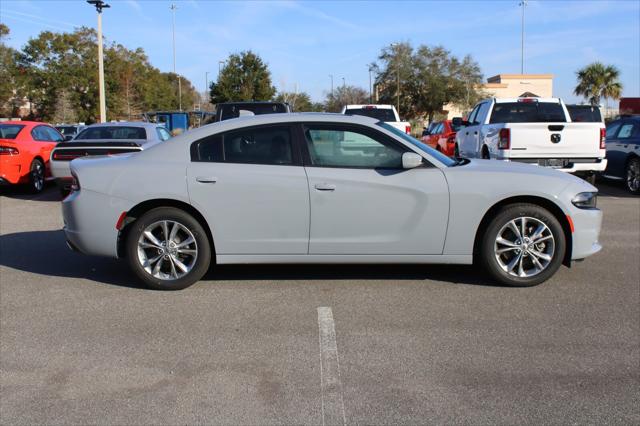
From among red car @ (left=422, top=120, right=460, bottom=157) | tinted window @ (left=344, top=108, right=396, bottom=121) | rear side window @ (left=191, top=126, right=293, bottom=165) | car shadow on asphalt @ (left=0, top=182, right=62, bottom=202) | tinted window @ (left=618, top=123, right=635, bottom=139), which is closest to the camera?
rear side window @ (left=191, top=126, right=293, bottom=165)

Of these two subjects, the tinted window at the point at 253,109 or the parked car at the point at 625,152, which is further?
the tinted window at the point at 253,109

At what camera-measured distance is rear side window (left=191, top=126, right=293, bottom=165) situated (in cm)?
561

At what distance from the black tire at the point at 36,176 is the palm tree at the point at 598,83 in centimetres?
4644

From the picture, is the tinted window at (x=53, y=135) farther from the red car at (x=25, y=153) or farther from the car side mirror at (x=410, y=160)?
the car side mirror at (x=410, y=160)

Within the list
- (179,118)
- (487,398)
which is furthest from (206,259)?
(179,118)

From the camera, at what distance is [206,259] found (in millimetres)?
5551

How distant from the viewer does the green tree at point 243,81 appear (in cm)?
4672

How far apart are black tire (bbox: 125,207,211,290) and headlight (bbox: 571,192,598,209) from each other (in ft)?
11.2

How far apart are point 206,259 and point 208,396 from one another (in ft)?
6.93

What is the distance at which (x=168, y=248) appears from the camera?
5.56 m

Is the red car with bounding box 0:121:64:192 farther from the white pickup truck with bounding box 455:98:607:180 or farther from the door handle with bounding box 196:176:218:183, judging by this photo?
the white pickup truck with bounding box 455:98:607:180

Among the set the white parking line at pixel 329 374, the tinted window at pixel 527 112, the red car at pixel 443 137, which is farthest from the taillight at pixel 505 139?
the red car at pixel 443 137

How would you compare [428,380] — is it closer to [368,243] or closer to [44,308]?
[368,243]

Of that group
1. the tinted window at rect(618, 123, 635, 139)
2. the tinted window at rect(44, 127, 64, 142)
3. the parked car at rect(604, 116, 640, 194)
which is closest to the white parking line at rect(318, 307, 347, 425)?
the parked car at rect(604, 116, 640, 194)
